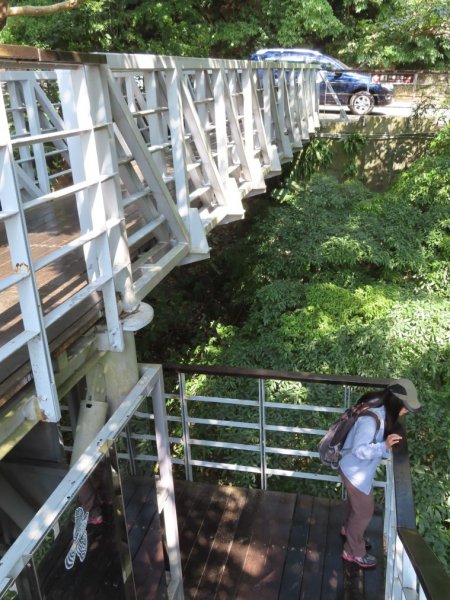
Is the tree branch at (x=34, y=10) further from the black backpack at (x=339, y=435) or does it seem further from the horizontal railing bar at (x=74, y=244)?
the black backpack at (x=339, y=435)

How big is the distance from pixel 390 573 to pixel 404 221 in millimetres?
6900

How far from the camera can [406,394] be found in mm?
3133

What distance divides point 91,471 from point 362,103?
42.1ft

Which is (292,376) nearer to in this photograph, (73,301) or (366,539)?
(366,539)

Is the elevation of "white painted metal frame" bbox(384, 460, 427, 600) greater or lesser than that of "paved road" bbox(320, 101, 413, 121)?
lesser

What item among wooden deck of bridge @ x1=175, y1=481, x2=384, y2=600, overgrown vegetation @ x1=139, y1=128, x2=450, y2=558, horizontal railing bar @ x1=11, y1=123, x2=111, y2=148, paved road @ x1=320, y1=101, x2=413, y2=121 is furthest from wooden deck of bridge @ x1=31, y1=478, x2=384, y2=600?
paved road @ x1=320, y1=101, x2=413, y2=121

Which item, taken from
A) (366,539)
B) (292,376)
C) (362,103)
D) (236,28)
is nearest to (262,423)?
(292,376)

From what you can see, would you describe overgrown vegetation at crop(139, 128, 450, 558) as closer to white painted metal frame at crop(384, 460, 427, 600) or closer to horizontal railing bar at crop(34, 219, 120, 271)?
white painted metal frame at crop(384, 460, 427, 600)

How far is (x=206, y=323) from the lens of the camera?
408 inches

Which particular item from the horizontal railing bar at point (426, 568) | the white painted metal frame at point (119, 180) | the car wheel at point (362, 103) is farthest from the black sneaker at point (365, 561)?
the car wheel at point (362, 103)

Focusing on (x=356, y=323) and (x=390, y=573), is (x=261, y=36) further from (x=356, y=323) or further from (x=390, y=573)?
(x=390, y=573)

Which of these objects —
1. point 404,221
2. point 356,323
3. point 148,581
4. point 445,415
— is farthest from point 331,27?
point 148,581

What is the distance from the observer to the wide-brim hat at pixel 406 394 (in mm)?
3059

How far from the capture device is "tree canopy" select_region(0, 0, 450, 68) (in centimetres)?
1584
